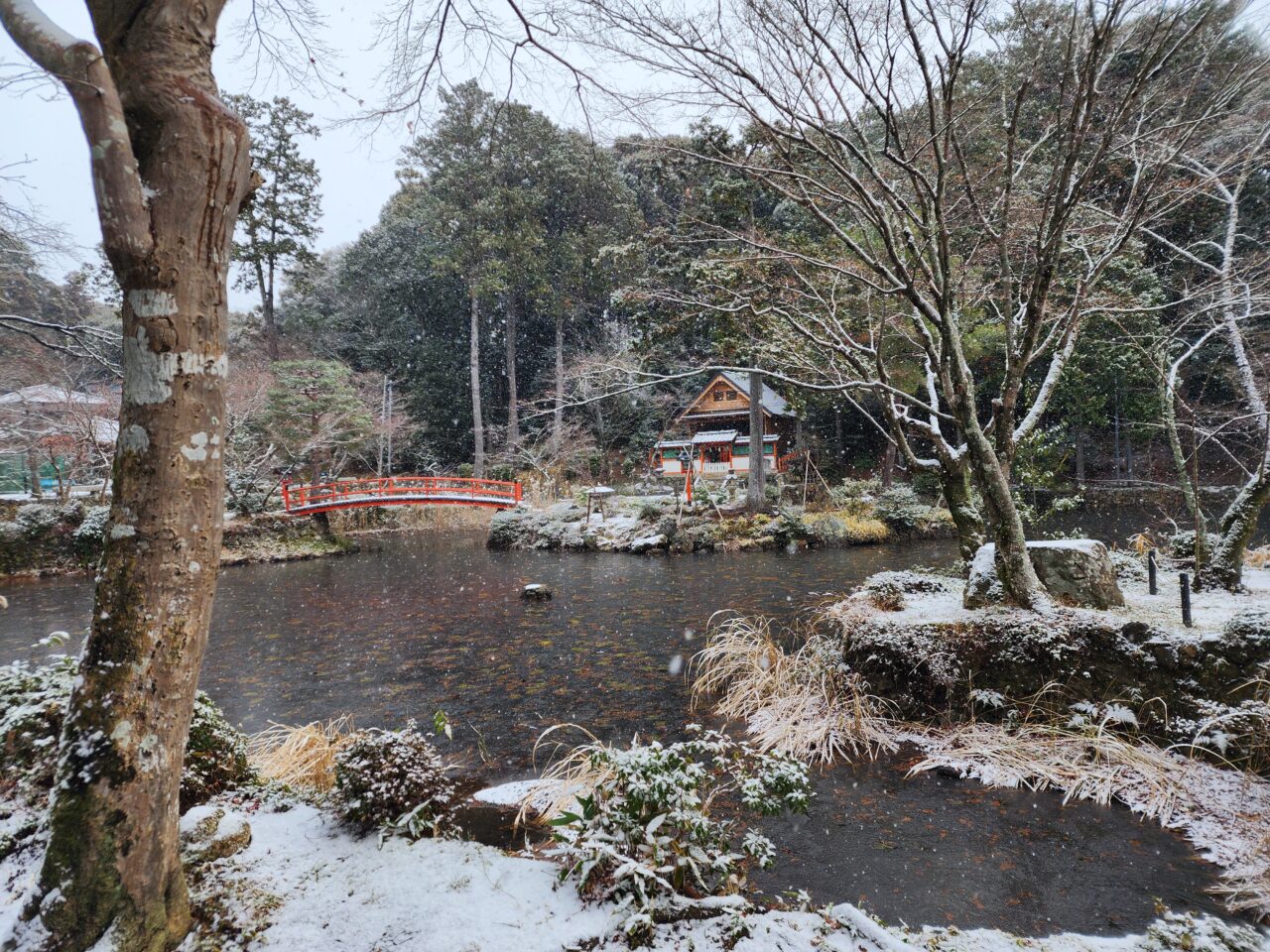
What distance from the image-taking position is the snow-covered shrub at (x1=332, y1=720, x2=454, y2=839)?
9.11 feet

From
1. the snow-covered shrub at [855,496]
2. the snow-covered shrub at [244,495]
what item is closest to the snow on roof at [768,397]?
the snow-covered shrub at [855,496]

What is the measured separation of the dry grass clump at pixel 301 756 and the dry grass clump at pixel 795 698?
2.93 metres

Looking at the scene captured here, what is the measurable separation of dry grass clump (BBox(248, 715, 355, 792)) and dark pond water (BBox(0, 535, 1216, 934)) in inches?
28.7

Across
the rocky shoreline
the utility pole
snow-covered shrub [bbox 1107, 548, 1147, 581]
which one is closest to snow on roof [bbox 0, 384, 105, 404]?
the rocky shoreline

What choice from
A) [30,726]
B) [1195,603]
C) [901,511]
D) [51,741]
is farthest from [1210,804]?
[901,511]

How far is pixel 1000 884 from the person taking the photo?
2.71 m

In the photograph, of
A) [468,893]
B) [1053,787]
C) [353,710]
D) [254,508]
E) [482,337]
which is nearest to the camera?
[468,893]

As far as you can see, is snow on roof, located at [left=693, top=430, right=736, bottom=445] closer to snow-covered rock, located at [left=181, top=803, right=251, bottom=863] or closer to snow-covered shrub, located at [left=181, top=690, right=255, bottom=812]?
snow-covered shrub, located at [left=181, top=690, right=255, bottom=812]

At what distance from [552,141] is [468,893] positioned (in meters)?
24.5

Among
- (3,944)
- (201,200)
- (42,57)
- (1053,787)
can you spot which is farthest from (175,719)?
(1053,787)

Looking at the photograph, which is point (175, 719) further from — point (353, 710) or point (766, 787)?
point (353, 710)

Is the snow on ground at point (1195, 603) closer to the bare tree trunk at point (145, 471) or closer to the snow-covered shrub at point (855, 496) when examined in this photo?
the bare tree trunk at point (145, 471)

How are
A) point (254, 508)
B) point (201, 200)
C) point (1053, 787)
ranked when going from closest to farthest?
point (201, 200), point (1053, 787), point (254, 508)

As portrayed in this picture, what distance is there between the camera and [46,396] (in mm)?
14039
